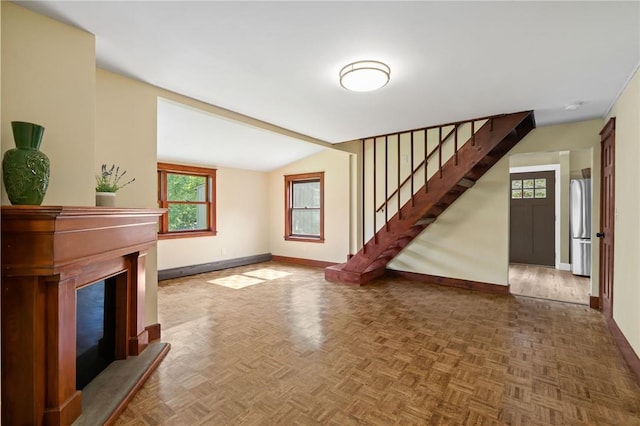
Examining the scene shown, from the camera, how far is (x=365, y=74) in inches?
92.0

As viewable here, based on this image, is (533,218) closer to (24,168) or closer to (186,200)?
→ (186,200)

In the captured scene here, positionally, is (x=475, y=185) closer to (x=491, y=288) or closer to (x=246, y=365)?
(x=491, y=288)

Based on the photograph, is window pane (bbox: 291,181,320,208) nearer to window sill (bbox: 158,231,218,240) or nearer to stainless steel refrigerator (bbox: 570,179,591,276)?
window sill (bbox: 158,231,218,240)

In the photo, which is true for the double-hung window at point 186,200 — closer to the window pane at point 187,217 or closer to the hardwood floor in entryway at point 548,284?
the window pane at point 187,217

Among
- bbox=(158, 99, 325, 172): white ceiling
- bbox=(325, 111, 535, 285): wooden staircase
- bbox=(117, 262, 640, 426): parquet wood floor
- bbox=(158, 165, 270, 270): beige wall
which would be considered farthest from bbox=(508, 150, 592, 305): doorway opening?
bbox=(158, 165, 270, 270): beige wall

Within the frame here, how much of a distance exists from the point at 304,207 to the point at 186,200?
7.96 ft

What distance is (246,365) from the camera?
2.37 m

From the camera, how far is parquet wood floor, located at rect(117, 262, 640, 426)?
1814 millimetres

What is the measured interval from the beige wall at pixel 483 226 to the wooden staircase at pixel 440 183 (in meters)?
0.14

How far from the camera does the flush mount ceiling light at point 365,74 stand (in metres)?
2.30

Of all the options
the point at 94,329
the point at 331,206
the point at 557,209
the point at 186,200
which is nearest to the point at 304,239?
the point at 331,206

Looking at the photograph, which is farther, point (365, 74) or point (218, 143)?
point (218, 143)

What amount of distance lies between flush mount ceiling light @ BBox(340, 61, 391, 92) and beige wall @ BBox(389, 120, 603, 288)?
2.91 m

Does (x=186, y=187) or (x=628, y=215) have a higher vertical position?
(x=186, y=187)
